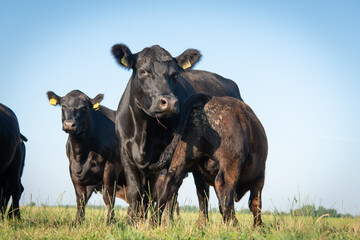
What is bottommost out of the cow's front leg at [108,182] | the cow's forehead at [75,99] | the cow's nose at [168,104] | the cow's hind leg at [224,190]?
the cow's front leg at [108,182]

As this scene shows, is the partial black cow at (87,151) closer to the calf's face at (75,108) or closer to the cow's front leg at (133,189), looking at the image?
the calf's face at (75,108)

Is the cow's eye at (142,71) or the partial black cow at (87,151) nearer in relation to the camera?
the cow's eye at (142,71)

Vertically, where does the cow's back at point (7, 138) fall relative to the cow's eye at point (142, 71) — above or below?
below

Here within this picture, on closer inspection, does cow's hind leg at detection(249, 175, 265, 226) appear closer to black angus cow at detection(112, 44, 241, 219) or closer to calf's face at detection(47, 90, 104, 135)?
black angus cow at detection(112, 44, 241, 219)

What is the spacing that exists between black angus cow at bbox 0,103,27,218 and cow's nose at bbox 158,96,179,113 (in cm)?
427

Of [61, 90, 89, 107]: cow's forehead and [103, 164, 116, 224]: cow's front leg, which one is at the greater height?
[61, 90, 89, 107]: cow's forehead

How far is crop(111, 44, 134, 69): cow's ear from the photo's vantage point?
23.1ft

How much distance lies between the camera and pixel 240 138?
545 cm

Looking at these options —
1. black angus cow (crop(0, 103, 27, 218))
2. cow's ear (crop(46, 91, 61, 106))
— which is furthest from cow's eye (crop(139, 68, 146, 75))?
cow's ear (crop(46, 91, 61, 106))

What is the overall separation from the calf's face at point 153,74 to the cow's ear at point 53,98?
3900 mm

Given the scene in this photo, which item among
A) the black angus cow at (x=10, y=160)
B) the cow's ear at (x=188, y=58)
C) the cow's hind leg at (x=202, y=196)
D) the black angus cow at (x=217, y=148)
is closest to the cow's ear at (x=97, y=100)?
the black angus cow at (x=10, y=160)

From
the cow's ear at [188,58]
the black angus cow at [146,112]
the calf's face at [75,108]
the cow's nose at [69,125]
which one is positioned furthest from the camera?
the calf's face at [75,108]

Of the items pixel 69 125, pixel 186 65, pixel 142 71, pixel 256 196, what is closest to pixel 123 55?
pixel 142 71

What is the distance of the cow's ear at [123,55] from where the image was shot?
7.04 m
